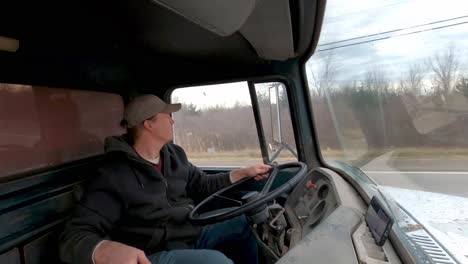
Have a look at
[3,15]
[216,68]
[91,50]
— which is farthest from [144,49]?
[3,15]

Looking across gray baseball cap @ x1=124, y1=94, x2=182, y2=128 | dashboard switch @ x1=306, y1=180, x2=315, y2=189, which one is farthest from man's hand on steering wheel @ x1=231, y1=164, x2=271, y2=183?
gray baseball cap @ x1=124, y1=94, x2=182, y2=128

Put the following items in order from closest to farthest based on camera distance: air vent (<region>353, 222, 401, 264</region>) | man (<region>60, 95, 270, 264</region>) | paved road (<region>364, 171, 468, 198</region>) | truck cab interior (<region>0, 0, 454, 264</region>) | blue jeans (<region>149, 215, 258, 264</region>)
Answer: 1. air vent (<region>353, 222, 401, 264</region>)
2. paved road (<region>364, 171, 468, 198</region>)
3. truck cab interior (<region>0, 0, 454, 264</region>)
4. man (<region>60, 95, 270, 264</region>)
5. blue jeans (<region>149, 215, 258, 264</region>)

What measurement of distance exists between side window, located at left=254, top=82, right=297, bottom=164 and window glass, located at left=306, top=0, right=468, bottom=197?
1.14 feet

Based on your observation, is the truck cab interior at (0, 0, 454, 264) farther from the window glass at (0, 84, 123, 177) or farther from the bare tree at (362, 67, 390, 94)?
the bare tree at (362, 67, 390, 94)

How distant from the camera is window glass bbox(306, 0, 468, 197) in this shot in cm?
123

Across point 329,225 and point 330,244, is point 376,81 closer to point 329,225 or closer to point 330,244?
point 329,225

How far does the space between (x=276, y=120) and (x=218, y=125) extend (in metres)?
0.49

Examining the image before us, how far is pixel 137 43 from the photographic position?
222cm

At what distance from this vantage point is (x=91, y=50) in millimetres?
2084

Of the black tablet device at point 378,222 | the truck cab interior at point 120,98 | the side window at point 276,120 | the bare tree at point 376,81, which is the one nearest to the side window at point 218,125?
the side window at point 276,120

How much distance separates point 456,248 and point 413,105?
71cm

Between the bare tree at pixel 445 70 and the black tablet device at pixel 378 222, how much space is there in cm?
50

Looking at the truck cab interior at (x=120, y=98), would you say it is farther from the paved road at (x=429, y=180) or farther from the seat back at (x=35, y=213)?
the paved road at (x=429, y=180)

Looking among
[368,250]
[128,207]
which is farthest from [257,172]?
[368,250]
